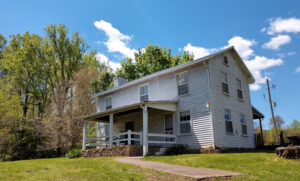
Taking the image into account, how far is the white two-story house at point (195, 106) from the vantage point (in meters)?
14.7

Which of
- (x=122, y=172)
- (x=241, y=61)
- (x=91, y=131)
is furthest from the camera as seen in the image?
(x=91, y=131)

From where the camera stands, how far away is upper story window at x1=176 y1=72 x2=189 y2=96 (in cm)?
1624

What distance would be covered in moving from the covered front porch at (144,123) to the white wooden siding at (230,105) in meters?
2.68

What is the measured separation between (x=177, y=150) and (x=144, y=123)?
99.4 inches

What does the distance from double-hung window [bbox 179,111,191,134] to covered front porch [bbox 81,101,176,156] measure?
582mm

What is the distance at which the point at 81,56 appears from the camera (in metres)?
31.6

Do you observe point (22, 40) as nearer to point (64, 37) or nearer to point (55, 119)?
point (64, 37)

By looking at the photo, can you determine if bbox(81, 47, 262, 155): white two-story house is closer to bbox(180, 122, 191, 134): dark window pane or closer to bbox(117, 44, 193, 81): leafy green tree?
bbox(180, 122, 191, 134): dark window pane

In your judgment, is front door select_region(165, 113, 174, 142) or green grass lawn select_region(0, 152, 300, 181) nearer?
green grass lawn select_region(0, 152, 300, 181)

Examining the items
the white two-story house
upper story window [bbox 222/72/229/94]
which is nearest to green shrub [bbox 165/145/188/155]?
the white two-story house

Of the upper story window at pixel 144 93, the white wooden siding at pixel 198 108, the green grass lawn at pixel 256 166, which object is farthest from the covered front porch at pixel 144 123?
the green grass lawn at pixel 256 166

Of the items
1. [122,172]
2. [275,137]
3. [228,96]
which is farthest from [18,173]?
[275,137]

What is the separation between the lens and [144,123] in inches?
562

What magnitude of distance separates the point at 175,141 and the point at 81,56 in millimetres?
20211
